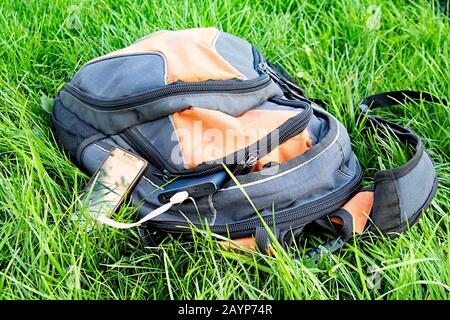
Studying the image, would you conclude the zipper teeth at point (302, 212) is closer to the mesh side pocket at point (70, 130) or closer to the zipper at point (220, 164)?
the zipper at point (220, 164)

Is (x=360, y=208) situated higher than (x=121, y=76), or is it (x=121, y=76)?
(x=121, y=76)

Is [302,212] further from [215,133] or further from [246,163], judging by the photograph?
[215,133]

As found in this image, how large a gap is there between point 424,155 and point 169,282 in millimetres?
846

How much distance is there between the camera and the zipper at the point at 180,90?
183cm

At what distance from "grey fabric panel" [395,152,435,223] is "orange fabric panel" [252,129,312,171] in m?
0.29

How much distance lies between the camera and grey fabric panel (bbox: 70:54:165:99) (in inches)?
74.3

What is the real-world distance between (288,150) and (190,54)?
44cm

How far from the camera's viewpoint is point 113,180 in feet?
6.14

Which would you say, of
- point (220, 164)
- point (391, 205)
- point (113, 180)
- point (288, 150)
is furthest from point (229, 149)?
point (391, 205)

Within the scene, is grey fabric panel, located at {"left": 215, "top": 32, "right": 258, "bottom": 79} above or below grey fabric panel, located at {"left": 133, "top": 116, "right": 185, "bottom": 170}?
above

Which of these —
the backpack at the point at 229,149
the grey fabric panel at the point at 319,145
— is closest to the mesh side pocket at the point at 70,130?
the backpack at the point at 229,149

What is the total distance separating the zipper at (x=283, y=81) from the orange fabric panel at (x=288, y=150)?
0.93ft

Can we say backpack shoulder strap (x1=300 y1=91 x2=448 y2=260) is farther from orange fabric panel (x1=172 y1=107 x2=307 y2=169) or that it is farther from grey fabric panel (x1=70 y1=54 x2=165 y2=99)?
grey fabric panel (x1=70 y1=54 x2=165 y2=99)

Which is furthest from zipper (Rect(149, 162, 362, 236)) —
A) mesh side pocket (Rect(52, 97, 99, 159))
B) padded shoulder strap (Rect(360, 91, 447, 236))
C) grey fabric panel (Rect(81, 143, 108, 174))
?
mesh side pocket (Rect(52, 97, 99, 159))
